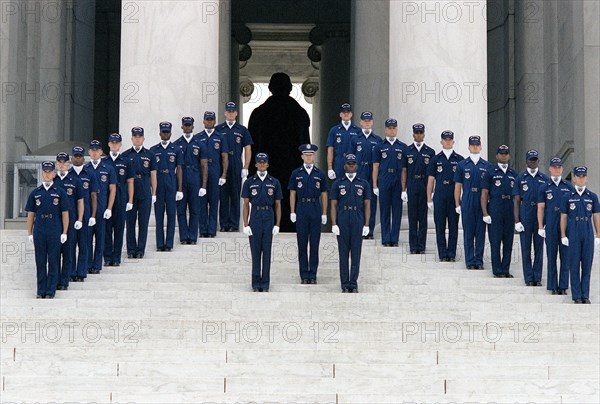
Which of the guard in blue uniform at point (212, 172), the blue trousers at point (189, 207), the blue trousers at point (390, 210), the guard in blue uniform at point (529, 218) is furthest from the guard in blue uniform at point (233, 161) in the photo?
the guard in blue uniform at point (529, 218)

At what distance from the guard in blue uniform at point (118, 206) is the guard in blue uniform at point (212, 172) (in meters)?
1.91

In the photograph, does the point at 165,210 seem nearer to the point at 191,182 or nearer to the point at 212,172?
the point at 191,182

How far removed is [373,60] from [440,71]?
5440 millimetres

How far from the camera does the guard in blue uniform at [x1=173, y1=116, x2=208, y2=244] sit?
26891 mm

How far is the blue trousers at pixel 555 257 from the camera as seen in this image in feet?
77.6

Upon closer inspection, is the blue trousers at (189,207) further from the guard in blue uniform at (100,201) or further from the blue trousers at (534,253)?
the blue trousers at (534,253)

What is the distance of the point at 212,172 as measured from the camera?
1078 inches

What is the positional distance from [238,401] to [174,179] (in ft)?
28.2

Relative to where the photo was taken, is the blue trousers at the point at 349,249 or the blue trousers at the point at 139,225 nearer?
the blue trousers at the point at 349,249

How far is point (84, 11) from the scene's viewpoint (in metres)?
43.4

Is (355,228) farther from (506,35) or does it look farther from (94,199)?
(506,35)

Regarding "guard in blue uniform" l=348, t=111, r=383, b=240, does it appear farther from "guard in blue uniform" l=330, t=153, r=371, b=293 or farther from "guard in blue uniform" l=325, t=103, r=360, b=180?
"guard in blue uniform" l=330, t=153, r=371, b=293

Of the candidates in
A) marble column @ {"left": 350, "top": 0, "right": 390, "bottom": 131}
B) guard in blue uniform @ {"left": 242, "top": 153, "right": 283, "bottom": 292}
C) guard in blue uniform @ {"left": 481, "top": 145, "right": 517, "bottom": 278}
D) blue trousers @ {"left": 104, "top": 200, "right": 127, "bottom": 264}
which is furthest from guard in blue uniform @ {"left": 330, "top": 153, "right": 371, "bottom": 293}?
marble column @ {"left": 350, "top": 0, "right": 390, "bottom": 131}

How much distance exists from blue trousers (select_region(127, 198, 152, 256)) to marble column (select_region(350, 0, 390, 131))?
1042 centimetres
